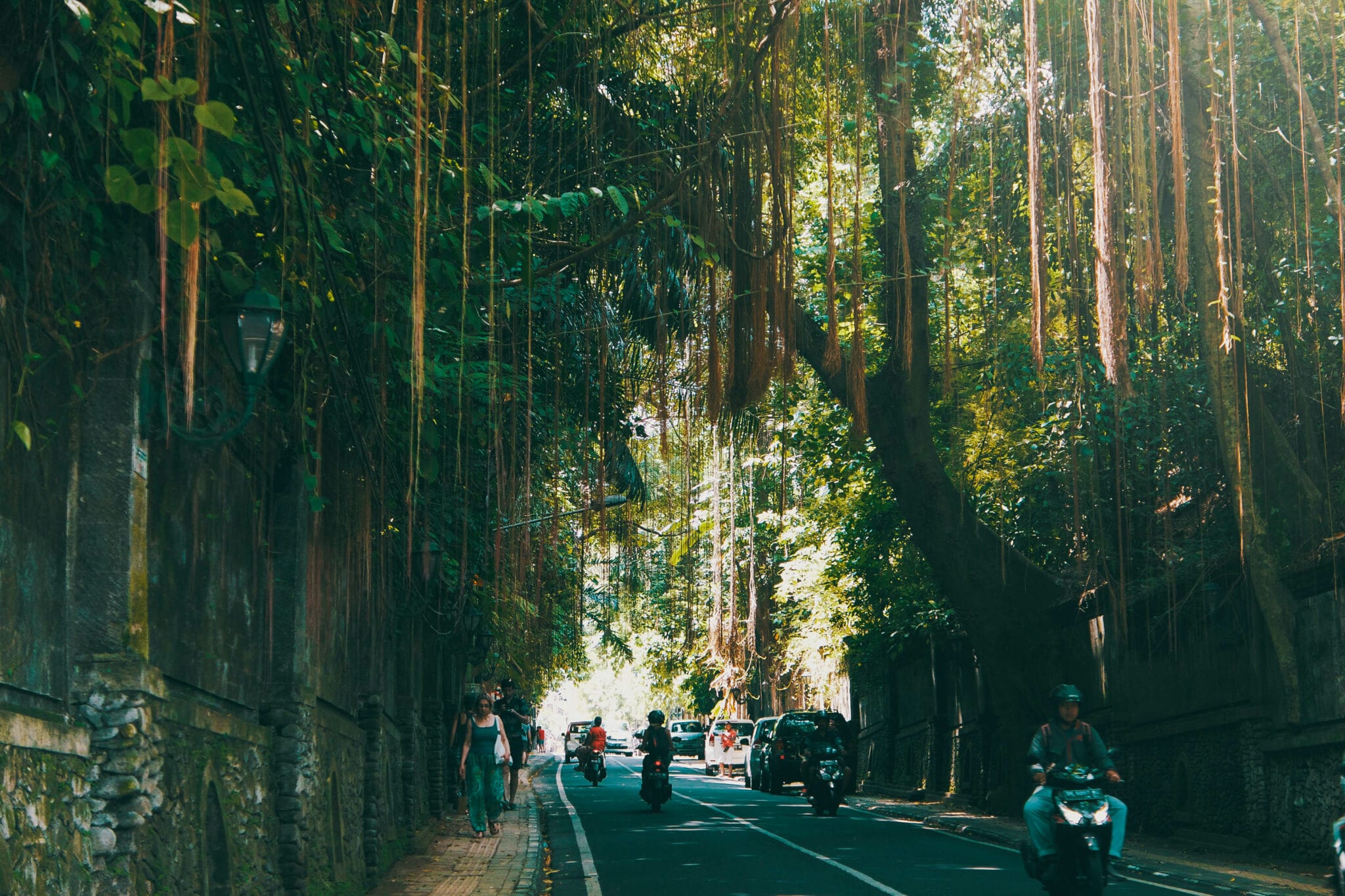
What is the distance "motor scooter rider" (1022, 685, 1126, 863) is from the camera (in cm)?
956

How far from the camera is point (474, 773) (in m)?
16.6

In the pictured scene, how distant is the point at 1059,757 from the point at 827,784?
40.6 ft

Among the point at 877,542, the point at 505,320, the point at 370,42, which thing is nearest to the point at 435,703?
the point at 877,542

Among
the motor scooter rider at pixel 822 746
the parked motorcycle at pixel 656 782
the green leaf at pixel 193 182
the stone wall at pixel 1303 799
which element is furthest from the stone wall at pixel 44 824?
the motor scooter rider at pixel 822 746

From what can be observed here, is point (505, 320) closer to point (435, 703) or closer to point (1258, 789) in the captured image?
point (1258, 789)

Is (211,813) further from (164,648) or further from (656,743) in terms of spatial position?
(656,743)

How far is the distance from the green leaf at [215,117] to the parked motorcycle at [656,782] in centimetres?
1801

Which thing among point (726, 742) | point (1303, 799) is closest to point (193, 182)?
Answer: point (1303, 799)

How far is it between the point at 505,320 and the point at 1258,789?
363 inches

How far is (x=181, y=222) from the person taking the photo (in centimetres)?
497

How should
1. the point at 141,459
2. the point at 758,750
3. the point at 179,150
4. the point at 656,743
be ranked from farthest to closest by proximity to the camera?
the point at 758,750 → the point at 656,743 → the point at 141,459 → the point at 179,150

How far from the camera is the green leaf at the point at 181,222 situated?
16.2 feet

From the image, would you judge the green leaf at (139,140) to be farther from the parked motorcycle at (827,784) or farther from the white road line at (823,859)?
A: the parked motorcycle at (827,784)

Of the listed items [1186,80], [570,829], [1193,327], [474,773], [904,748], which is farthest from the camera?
[904,748]
